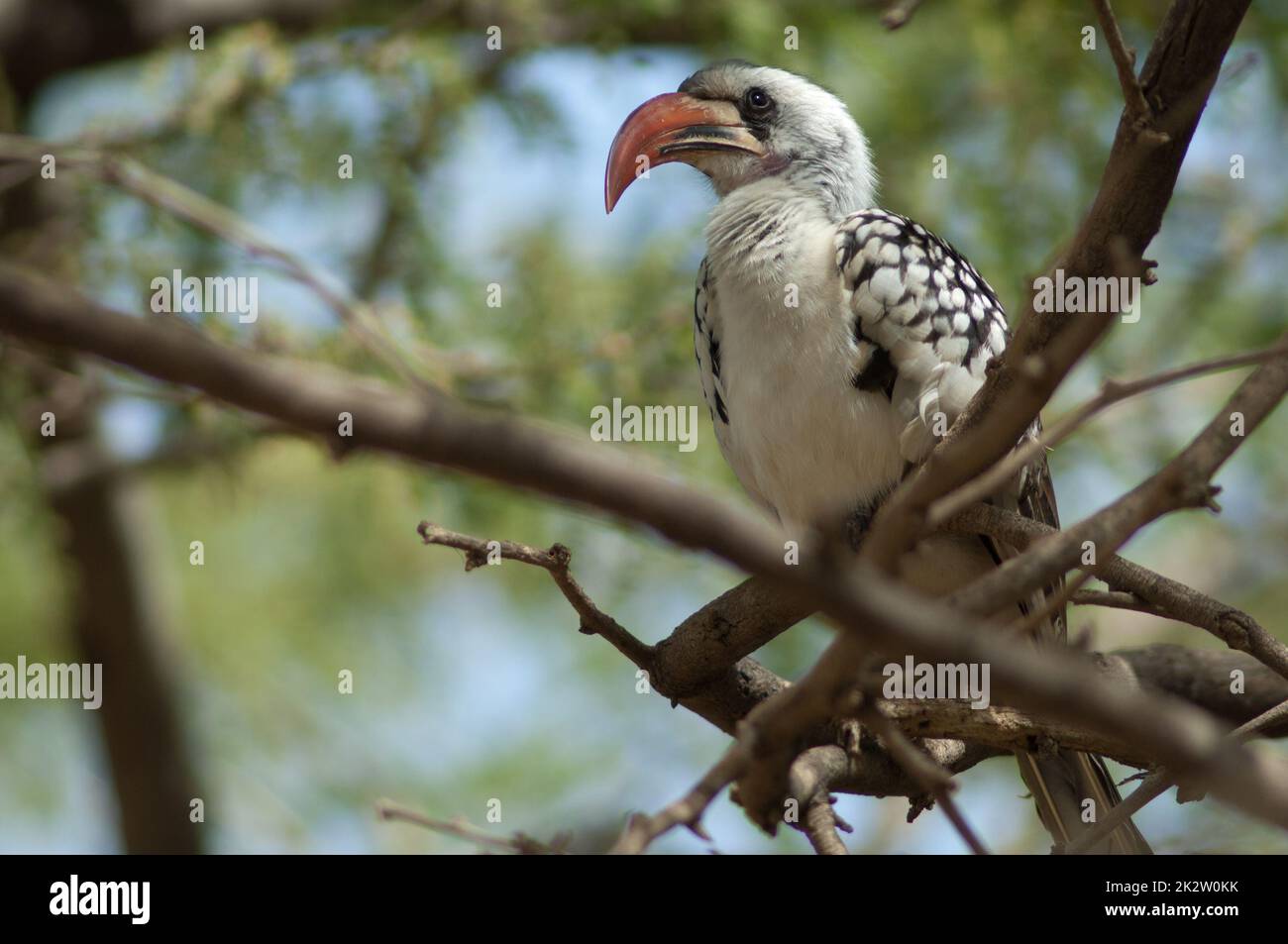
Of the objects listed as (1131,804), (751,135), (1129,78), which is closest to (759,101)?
(751,135)

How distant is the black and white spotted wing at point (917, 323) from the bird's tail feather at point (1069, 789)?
0.78 m

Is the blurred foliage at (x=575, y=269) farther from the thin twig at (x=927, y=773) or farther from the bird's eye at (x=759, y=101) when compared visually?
the thin twig at (x=927, y=773)

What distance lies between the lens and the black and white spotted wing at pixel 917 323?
3139 mm

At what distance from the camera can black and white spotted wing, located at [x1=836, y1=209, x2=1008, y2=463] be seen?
10.3 ft

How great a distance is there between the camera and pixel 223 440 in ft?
17.9

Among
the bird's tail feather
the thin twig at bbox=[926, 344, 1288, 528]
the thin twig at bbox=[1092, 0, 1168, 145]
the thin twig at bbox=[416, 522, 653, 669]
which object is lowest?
the bird's tail feather

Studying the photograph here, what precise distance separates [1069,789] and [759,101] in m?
2.12

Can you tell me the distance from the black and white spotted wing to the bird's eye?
0.83 m

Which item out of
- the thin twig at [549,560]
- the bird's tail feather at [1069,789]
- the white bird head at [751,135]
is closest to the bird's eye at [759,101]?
the white bird head at [751,135]

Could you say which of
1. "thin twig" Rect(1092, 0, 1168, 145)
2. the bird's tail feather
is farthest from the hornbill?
"thin twig" Rect(1092, 0, 1168, 145)

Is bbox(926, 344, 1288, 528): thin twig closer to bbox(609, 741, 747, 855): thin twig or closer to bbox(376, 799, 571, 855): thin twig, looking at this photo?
bbox(609, 741, 747, 855): thin twig
